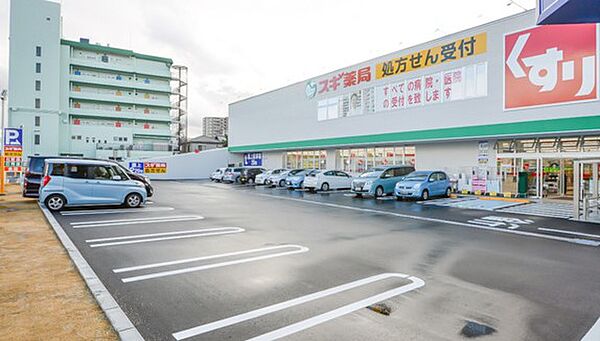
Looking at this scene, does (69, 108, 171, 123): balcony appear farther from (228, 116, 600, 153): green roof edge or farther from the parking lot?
the parking lot

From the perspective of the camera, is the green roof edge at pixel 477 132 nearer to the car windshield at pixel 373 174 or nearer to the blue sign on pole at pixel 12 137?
the car windshield at pixel 373 174

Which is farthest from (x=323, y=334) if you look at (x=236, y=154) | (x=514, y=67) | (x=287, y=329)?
(x=236, y=154)

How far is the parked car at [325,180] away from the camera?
21.8 meters

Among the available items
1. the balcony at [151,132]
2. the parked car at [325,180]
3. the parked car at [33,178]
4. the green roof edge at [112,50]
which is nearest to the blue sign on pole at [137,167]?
the parked car at [33,178]

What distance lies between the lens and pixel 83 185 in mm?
11656

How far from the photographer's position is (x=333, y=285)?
4789 mm

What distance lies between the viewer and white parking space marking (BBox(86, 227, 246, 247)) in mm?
A: 7254

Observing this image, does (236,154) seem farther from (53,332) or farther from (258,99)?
(53,332)

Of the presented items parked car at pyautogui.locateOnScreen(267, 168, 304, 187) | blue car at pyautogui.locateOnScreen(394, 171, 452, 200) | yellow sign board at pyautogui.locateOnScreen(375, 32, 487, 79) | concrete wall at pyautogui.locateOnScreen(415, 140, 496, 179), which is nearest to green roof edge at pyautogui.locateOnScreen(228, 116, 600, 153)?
concrete wall at pyautogui.locateOnScreen(415, 140, 496, 179)

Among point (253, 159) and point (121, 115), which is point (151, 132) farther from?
point (253, 159)

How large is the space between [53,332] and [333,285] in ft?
10.1

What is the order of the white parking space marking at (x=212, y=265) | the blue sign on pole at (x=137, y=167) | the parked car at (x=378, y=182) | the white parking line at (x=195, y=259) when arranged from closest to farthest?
the white parking space marking at (x=212, y=265)
the white parking line at (x=195, y=259)
the blue sign on pole at (x=137, y=167)
the parked car at (x=378, y=182)

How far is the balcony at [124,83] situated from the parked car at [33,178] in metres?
41.8

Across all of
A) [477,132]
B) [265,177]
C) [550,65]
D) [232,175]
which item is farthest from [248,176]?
[550,65]
